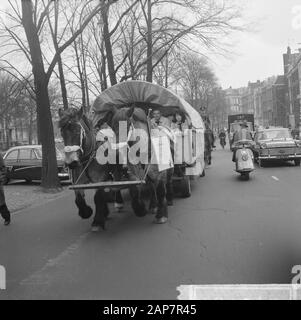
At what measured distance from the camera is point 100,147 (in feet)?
27.8

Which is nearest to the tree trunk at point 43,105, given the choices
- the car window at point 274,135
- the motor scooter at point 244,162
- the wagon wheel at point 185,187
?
the wagon wheel at point 185,187

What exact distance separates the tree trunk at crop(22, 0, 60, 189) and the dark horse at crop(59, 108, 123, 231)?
26.6 feet

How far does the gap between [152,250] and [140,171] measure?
82.7 inches

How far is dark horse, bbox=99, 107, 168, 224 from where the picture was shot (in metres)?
8.74

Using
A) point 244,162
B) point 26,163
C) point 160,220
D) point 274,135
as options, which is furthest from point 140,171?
point 274,135

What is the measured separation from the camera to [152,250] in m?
7.18

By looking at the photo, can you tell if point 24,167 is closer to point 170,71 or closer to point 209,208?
point 209,208

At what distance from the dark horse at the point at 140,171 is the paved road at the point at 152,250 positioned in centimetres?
33

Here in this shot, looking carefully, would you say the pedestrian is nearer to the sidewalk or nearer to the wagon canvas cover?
the wagon canvas cover

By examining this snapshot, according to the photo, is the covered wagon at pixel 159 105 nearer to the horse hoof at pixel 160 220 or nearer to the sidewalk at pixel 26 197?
the horse hoof at pixel 160 220

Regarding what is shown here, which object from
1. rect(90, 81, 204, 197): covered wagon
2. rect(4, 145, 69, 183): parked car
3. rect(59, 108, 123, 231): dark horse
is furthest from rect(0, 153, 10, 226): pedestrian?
rect(4, 145, 69, 183): parked car

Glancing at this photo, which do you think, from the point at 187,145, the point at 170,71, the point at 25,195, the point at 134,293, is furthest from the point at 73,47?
the point at 134,293

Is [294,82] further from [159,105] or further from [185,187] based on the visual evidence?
[159,105]

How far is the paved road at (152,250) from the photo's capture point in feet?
18.3
